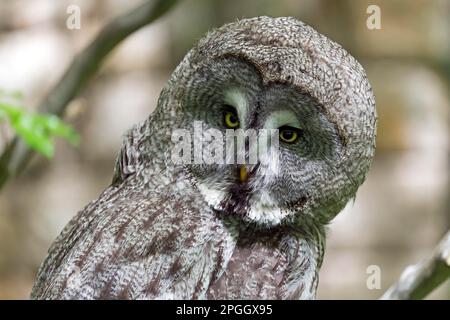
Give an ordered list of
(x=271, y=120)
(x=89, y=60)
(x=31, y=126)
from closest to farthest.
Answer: (x=271, y=120) < (x=31, y=126) < (x=89, y=60)

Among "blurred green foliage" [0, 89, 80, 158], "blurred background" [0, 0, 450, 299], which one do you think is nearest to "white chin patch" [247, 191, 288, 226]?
"blurred green foliage" [0, 89, 80, 158]

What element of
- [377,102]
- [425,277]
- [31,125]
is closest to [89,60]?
[31,125]

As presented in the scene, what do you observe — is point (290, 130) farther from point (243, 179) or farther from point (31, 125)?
point (31, 125)

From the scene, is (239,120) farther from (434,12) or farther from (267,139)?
(434,12)

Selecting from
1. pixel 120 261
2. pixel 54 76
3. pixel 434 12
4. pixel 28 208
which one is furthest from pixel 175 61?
pixel 120 261

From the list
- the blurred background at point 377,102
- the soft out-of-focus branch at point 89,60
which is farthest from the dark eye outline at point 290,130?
the blurred background at point 377,102

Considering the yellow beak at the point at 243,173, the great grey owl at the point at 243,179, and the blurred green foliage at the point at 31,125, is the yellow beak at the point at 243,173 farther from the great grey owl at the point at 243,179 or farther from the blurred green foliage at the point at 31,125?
the blurred green foliage at the point at 31,125
